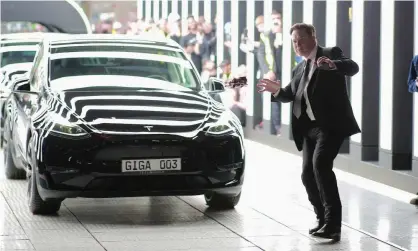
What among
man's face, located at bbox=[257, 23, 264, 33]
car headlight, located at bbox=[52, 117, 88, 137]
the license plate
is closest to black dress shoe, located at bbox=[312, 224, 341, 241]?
the license plate

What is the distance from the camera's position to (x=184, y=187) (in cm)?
1018

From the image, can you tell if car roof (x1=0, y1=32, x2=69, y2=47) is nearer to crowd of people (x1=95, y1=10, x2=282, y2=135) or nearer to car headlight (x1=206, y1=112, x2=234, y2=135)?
crowd of people (x1=95, y1=10, x2=282, y2=135)

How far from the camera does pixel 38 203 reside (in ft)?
34.7

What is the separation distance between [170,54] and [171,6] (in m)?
20.4

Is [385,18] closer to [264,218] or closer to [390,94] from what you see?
[390,94]

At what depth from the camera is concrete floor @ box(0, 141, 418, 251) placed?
9.13 metres

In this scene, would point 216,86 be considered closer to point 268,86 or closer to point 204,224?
point 204,224

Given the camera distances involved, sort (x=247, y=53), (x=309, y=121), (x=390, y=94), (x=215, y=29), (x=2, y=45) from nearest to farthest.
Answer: (x=309, y=121)
(x=390, y=94)
(x=2, y=45)
(x=247, y=53)
(x=215, y=29)

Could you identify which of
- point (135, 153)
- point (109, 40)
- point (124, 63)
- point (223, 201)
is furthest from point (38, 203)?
point (109, 40)

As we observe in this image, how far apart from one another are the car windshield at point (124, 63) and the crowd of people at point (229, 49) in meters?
4.91

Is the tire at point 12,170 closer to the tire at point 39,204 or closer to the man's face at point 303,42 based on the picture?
the tire at point 39,204

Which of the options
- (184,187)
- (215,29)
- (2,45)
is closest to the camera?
(184,187)

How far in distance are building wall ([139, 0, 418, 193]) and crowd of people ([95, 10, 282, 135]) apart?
1.41 meters

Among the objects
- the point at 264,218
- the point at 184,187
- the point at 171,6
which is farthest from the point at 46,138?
the point at 171,6
